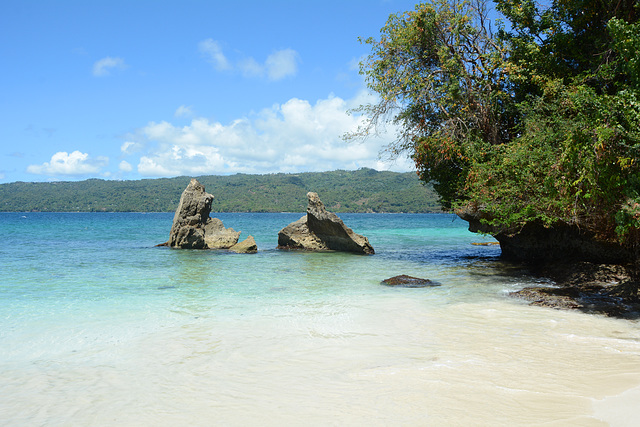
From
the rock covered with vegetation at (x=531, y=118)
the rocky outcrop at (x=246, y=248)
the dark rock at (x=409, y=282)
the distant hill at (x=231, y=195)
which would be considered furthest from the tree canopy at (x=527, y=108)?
the distant hill at (x=231, y=195)

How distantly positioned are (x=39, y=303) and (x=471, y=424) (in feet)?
34.2

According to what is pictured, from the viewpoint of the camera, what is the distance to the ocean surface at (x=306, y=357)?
16.3 feet

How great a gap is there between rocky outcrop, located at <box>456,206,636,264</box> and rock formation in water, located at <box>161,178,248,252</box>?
1403cm

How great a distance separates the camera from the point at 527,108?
15.1 m

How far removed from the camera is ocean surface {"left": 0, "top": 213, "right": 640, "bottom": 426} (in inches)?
195

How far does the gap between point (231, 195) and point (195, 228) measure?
130864 millimetres

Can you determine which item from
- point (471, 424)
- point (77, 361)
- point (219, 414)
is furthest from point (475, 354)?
point (77, 361)

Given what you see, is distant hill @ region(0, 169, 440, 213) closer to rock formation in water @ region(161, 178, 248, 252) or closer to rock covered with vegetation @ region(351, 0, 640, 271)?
rock formation in water @ region(161, 178, 248, 252)

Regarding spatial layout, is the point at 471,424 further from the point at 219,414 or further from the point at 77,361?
the point at 77,361

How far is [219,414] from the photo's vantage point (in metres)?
4.96

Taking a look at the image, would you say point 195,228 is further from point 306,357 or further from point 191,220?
point 306,357

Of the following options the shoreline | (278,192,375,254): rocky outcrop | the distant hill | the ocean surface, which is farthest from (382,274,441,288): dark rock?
the distant hill

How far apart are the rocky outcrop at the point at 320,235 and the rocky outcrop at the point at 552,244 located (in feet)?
22.8

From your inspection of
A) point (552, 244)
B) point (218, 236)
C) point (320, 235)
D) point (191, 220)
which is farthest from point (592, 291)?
point (191, 220)
